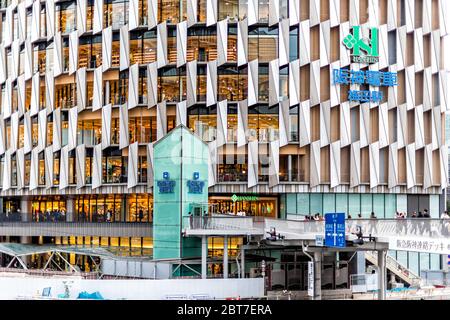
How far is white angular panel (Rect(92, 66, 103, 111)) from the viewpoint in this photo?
74188mm

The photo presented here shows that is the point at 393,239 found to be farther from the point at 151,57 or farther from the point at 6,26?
the point at 6,26

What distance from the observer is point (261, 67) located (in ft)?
231

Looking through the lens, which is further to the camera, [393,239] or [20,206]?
[20,206]

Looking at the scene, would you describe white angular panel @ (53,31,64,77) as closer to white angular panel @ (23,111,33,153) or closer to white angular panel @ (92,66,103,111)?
white angular panel @ (92,66,103,111)

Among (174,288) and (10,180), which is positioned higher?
(10,180)

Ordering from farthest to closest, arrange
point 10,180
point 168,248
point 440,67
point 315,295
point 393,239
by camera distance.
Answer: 1. point 10,180
2. point 440,67
3. point 168,248
4. point 315,295
5. point 393,239

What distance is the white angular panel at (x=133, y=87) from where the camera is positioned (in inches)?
2852

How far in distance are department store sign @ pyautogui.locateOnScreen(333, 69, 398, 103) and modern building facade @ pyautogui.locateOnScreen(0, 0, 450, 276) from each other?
113 mm

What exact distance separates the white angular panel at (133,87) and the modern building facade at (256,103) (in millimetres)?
117

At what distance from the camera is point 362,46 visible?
7138 cm

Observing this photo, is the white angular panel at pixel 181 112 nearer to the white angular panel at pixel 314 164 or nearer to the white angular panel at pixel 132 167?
the white angular panel at pixel 132 167

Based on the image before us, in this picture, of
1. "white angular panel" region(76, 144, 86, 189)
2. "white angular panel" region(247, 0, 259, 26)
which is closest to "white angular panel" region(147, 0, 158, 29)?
"white angular panel" region(247, 0, 259, 26)
